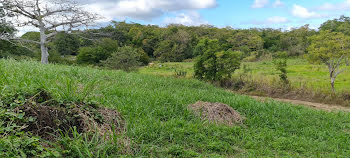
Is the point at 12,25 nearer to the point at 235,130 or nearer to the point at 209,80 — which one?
the point at 209,80

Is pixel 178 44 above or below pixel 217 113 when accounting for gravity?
above

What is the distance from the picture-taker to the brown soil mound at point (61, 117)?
275cm

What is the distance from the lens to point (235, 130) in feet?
14.1

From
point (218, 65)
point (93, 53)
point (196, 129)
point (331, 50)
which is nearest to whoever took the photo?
point (196, 129)

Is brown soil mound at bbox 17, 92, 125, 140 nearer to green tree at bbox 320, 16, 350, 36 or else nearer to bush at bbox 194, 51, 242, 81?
bush at bbox 194, 51, 242, 81

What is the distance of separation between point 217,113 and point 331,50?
10618 mm

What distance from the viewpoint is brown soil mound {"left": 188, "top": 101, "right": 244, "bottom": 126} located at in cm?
469

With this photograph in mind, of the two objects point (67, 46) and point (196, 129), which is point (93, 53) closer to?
point (67, 46)

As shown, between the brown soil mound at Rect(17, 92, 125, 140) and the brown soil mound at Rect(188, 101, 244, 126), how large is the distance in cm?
188

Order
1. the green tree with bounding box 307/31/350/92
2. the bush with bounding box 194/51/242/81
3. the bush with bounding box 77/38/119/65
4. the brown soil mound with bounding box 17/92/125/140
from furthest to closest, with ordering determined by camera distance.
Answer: the bush with bounding box 77/38/119/65 → the bush with bounding box 194/51/242/81 → the green tree with bounding box 307/31/350/92 → the brown soil mound with bounding box 17/92/125/140

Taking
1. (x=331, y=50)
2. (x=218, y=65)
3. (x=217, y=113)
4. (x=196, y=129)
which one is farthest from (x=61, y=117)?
(x=218, y=65)

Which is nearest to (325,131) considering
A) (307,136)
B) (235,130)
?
(307,136)

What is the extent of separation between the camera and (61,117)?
9.70 feet

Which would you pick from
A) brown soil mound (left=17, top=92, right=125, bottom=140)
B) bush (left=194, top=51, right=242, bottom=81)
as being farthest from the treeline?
brown soil mound (left=17, top=92, right=125, bottom=140)
